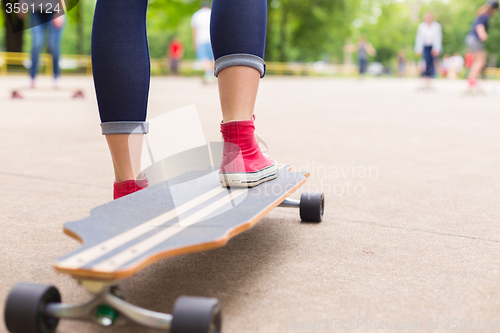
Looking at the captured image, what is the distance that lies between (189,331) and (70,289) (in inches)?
19.8

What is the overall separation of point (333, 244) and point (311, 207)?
0.87 ft

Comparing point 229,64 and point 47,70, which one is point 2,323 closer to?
point 229,64

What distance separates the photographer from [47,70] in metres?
19.8

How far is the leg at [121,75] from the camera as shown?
63.1 inches

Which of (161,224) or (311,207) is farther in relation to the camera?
(311,207)

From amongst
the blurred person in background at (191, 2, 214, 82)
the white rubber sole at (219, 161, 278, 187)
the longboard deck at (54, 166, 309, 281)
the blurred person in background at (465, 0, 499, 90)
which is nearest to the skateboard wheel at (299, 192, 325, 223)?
the longboard deck at (54, 166, 309, 281)

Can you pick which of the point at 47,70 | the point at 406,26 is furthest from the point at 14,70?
the point at 406,26

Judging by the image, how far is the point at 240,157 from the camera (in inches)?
65.4

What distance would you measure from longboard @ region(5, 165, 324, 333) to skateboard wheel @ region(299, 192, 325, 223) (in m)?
0.39

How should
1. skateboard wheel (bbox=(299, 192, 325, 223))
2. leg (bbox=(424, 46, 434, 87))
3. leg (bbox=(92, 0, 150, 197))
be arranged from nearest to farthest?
leg (bbox=(92, 0, 150, 197)), skateboard wheel (bbox=(299, 192, 325, 223)), leg (bbox=(424, 46, 434, 87))

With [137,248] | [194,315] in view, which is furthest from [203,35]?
[194,315]

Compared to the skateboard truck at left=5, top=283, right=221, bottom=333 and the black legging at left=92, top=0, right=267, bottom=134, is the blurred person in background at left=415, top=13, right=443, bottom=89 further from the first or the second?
the skateboard truck at left=5, top=283, right=221, bottom=333

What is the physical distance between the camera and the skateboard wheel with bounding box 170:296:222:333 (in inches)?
38.4

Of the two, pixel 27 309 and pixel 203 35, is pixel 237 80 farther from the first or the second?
pixel 203 35
